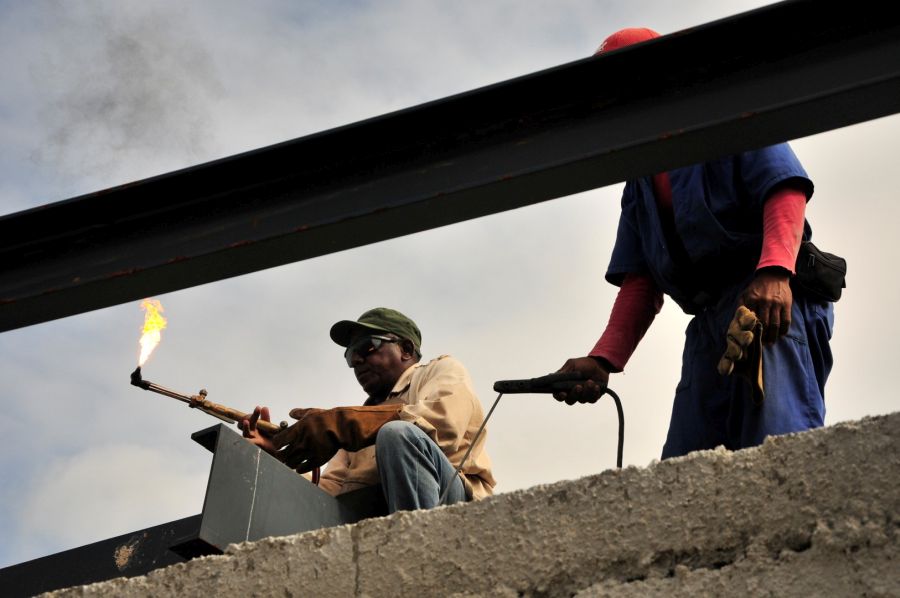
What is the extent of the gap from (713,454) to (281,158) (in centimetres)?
123

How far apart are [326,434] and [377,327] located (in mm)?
1267

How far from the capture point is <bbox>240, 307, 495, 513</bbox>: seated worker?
4.28 meters

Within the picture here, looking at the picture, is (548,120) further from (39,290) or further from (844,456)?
(39,290)

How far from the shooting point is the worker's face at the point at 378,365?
5754 mm

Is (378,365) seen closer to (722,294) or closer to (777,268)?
(722,294)

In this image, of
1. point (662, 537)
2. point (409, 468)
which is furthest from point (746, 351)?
point (409, 468)

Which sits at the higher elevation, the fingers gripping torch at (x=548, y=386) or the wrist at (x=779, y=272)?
the wrist at (x=779, y=272)

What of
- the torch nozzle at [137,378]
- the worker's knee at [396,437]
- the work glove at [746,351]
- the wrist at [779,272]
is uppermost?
the torch nozzle at [137,378]

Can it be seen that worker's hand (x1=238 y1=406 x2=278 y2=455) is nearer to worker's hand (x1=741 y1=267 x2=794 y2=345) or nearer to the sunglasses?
the sunglasses

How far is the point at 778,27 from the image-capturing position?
2875mm

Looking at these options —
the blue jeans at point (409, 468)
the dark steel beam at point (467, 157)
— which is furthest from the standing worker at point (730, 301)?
the dark steel beam at point (467, 157)

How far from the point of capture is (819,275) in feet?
12.6

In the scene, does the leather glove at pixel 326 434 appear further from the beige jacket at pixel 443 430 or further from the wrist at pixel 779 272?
the wrist at pixel 779 272

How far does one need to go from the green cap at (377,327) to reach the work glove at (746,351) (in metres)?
2.53
